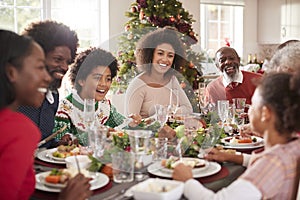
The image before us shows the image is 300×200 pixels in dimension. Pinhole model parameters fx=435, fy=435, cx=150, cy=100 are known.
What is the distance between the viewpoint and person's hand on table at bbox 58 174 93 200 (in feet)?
4.61

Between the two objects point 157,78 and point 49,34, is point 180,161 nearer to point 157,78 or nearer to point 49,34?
point 49,34

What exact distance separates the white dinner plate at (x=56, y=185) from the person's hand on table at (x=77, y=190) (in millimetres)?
55

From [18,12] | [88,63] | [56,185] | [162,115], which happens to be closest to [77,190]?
[56,185]

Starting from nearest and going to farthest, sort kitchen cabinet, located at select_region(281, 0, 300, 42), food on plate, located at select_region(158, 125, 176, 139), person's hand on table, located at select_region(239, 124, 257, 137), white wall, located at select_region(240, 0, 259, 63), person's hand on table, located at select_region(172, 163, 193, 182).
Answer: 1. person's hand on table, located at select_region(172, 163, 193, 182)
2. food on plate, located at select_region(158, 125, 176, 139)
3. person's hand on table, located at select_region(239, 124, 257, 137)
4. kitchen cabinet, located at select_region(281, 0, 300, 42)
5. white wall, located at select_region(240, 0, 259, 63)

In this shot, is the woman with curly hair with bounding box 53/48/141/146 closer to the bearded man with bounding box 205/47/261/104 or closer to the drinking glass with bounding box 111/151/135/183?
the drinking glass with bounding box 111/151/135/183

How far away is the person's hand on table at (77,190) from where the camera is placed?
4.61ft

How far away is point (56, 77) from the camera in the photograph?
2.33m

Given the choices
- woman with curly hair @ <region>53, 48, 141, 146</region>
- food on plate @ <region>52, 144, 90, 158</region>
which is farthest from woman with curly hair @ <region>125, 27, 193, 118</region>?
food on plate @ <region>52, 144, 90, 158</region>

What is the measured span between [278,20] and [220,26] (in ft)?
2.85

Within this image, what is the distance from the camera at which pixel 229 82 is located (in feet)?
11.4

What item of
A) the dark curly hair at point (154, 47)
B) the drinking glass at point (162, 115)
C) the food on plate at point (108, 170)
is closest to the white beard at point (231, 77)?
the dark curly hair at point (154, 47)

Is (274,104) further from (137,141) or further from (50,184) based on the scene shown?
(50,184)

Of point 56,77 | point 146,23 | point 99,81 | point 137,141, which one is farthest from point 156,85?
point 137,141

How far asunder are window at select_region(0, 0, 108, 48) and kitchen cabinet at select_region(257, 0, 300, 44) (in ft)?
9.19
